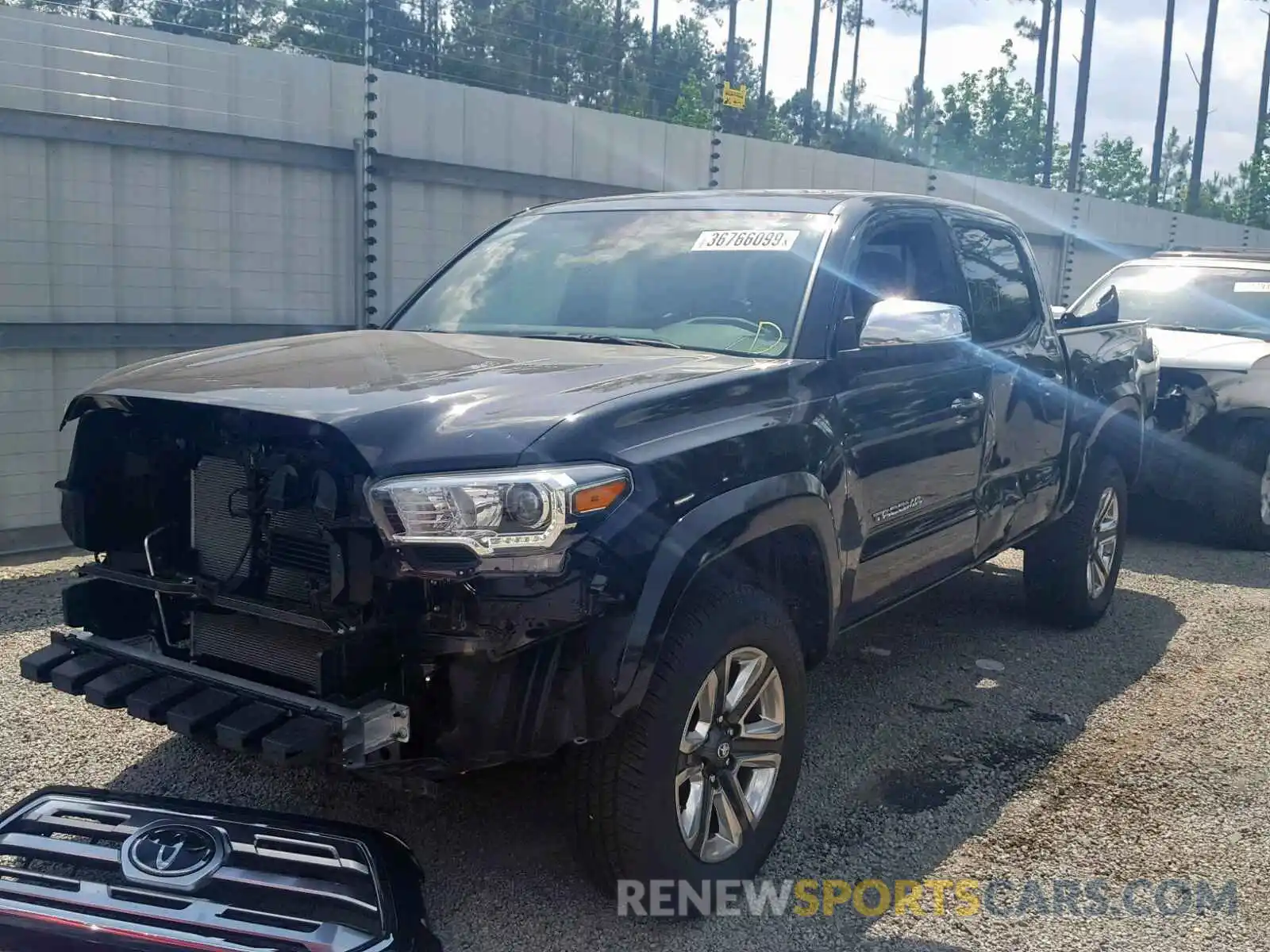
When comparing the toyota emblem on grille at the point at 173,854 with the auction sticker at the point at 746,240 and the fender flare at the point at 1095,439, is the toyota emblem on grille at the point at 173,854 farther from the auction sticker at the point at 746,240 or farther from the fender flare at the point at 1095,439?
the fender flare at the point at 1095,439

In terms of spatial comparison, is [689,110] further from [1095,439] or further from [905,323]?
[905,323]

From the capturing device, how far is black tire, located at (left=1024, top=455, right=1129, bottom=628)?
568cm

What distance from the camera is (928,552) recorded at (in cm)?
434

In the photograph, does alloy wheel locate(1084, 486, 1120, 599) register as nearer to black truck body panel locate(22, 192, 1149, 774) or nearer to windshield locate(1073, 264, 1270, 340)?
black truck body panel locate(22, 192, 1149, 774)

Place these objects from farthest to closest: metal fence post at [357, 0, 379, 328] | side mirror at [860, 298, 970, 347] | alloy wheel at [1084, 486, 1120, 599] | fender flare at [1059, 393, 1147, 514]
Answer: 1. metal fence post at [357, 0, 379, 328]
2. alloy wheel at [1084, 486, 1120, 599]
3. fender flare at [1059, 393, 1147, 514]
4. side mirror at [860, 298, 970, 347]

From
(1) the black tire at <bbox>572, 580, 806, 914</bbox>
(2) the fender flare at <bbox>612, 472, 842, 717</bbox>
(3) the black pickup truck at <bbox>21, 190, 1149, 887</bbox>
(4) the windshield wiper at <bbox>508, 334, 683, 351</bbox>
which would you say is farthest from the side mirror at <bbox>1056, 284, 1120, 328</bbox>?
(1) the black tire at <bbox>572, 580, 806, 914</bbox>

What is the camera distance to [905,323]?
143 inches

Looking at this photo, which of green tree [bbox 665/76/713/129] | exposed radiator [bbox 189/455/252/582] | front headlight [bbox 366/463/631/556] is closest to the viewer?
front headlight [bbox 366/463/631/556]

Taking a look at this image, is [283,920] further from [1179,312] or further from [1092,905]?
[1179,312]

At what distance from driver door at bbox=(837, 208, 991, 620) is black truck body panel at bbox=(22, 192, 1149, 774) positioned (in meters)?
0.01

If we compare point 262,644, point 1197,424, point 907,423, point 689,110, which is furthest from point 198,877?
point 689,110

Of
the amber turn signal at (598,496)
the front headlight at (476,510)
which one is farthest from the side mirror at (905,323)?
the front headlight at (476,510)

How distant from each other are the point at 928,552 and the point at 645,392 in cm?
174

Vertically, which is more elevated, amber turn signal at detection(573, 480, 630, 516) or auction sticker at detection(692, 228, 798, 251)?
auction sticker at detection(692, 228, 798, 251)
